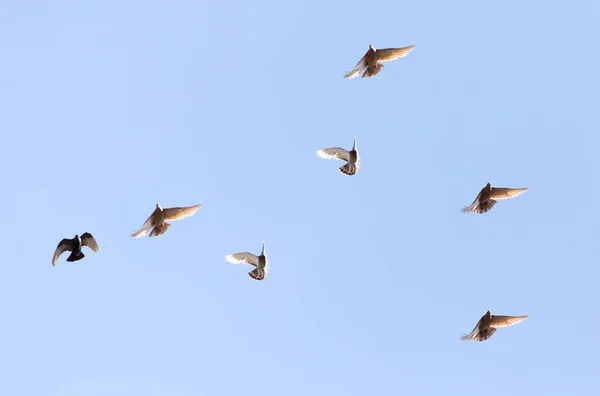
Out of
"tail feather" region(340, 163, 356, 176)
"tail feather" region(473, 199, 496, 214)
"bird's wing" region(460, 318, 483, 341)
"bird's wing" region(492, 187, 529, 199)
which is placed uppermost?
"tail feather" region(340, 163, 356, 176)

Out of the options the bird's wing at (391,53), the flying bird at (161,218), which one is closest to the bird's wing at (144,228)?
the flying bird at (161,218)

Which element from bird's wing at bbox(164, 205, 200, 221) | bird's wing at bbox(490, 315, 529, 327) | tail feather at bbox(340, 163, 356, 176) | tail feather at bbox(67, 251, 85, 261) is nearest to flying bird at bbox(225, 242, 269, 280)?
bird's wing at bbox(164, 205, 200, 221)

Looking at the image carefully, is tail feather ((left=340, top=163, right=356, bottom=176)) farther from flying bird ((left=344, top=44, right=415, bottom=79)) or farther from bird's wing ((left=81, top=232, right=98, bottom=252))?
bird's wing ((left=81, top=232, right=98, bottom=252))

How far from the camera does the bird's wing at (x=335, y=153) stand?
143 feet

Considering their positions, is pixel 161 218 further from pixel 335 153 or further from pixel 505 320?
pixel 505 320

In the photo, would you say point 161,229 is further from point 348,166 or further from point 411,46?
point 411,46

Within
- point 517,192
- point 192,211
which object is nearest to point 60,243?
point 192,211

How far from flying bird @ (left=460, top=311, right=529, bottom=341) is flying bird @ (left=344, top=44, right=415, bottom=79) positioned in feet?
31.7

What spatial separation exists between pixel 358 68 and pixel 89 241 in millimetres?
11472

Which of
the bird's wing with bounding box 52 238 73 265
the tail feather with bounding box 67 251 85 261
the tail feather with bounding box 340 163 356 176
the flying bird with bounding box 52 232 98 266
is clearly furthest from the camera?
the tail feather with bounding box 340 163 356 176

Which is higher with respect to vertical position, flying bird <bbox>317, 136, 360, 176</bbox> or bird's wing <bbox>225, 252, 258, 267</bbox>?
flying bird <bbox>317, 136, 360, 176</bbox>

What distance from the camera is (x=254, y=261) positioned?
4200 cm

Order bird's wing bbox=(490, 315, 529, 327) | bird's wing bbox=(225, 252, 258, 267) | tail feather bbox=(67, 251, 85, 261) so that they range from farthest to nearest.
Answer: bird's wing bbox=(225, 252, 258, 267), bird's wing bbox=(490, 315, 529, 327), tail feather bbox=(67, 251, 85, 261)

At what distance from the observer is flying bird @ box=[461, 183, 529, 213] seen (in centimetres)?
4182
